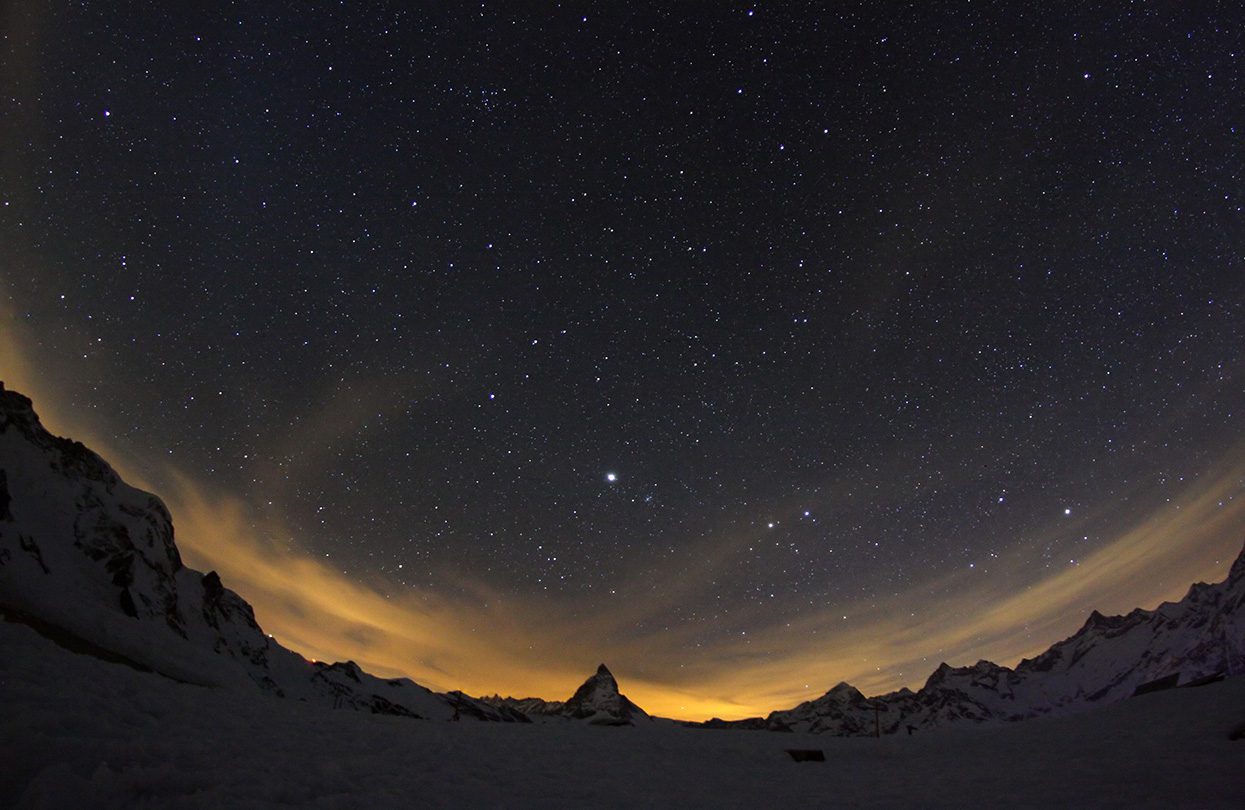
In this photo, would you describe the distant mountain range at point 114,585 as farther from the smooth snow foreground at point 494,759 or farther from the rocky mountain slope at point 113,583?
the smooth snow foreground at point 494,759

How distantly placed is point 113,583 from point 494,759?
283 ft

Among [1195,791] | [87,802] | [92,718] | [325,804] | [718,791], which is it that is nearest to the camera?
[87,802]

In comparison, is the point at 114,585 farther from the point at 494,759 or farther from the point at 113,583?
the point at 494,759

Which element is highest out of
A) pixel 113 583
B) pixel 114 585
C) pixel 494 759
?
pixel 113 583

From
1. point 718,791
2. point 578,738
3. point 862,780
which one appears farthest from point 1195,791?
point 578,738

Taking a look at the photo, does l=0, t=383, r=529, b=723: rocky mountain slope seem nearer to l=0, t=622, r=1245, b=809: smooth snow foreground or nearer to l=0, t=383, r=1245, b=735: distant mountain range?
l=0, t=383, r=1245, b=735: distant mountain range

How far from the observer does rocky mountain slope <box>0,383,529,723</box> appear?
39.4 meters

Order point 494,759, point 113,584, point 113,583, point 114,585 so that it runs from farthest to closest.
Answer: point 113,583 → point 113,584 → point 114,585 → point 494,759

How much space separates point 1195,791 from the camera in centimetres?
955

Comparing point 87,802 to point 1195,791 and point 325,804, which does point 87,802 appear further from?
point 1195,791

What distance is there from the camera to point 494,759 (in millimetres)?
12188

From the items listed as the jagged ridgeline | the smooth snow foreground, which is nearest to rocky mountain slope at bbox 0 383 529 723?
the jagged ridgeline

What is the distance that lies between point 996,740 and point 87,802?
2311 centimetres

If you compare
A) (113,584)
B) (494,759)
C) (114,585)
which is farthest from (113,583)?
(494,759)
